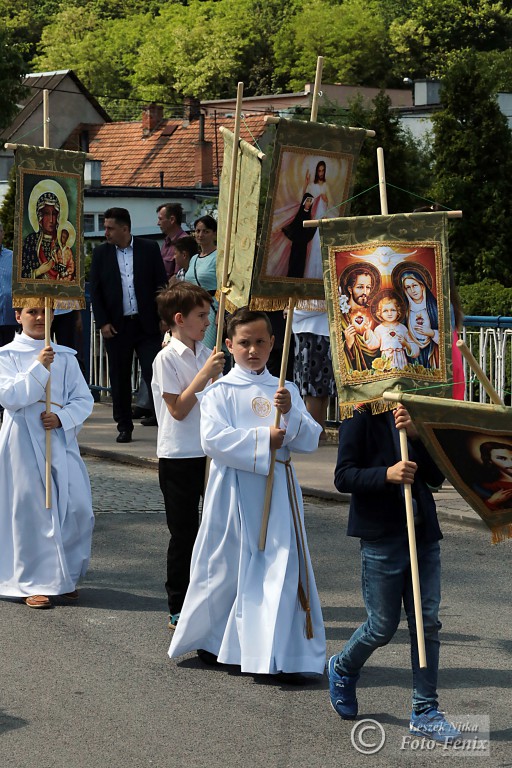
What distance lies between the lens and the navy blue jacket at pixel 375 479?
200 inches

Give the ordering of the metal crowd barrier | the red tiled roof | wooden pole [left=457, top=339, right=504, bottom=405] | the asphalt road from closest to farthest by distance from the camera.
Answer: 1. wooden pole [left=457, top=339, right=504, bottom=405]
2. the asphalt road
3. the metal crowd barrier
4. the red tiled roof

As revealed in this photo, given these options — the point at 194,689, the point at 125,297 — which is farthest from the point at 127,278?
the point at 194,689

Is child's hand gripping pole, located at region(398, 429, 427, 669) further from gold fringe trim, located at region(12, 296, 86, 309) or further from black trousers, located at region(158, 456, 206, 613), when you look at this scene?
gold fringe trim, located at region(12, 296, 86, 309)

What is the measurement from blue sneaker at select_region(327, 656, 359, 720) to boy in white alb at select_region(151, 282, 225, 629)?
154cm

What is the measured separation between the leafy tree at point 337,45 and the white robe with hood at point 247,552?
305 feet

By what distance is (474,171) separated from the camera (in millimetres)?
22719

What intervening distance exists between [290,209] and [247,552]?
1.74 meters

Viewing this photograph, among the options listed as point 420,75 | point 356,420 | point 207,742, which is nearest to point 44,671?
point 207,742

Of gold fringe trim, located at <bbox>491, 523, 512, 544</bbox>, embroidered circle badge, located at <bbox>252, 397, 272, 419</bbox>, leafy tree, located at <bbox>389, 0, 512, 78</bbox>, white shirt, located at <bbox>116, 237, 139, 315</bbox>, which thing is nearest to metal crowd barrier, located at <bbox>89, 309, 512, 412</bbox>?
white shirt, located at <bbox>116, 237, 139, 315</bbox>

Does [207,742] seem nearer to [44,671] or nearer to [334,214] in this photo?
[44,671]

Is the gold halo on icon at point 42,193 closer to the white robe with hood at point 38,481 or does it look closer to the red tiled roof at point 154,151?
the white robe with hood at point 38,481

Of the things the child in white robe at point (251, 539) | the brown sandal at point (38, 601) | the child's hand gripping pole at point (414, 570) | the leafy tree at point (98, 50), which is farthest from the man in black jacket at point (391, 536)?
the leafy tree at point (98, 50)

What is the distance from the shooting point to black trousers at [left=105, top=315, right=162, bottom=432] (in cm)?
1291

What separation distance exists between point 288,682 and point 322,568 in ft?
7.54
